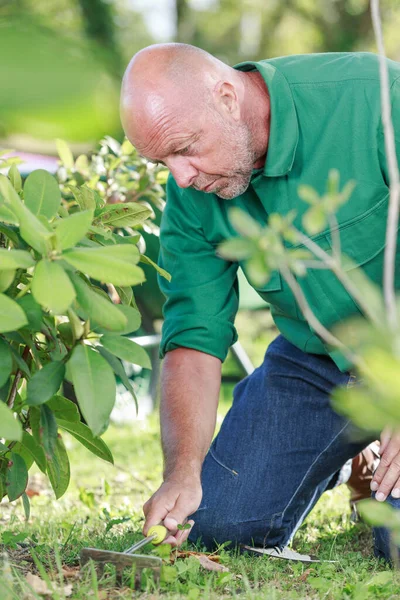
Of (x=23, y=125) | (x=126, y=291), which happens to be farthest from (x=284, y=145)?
(x=23, y=125)

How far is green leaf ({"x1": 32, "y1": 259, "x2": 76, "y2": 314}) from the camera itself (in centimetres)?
95

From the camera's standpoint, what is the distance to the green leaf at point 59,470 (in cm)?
146

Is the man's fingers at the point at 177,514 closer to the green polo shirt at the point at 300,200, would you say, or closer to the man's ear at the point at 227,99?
the green polo shirt at the point at 300,200

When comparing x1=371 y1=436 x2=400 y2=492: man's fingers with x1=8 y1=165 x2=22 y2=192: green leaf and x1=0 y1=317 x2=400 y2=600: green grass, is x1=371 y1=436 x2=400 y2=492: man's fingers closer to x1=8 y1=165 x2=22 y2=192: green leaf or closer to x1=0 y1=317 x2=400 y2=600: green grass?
x1=0 y1=317 x2=400 y2=600: green grass

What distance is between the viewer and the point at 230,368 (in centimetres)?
688

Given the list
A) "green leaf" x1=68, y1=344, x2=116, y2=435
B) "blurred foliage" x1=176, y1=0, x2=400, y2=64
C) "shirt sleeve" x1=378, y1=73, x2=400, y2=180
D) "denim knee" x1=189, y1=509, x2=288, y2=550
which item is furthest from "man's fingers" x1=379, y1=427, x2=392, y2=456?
"blurred foliage" x1=176, y1=0, x2=400, y2=64

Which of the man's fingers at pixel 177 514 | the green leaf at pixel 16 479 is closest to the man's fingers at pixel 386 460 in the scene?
the man's fingers at pixel 177 514

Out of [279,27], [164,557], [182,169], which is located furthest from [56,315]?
[279,27]

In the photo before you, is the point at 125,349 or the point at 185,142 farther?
the point at 185,142

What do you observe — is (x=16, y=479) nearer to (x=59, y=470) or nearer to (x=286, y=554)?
(x=59, y=470)

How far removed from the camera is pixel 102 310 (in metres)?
1.07

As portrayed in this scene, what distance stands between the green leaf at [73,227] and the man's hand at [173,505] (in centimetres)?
75

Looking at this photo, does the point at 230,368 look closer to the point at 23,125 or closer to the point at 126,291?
the point at 126,291

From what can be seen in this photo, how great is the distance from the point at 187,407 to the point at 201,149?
0.65 metres
